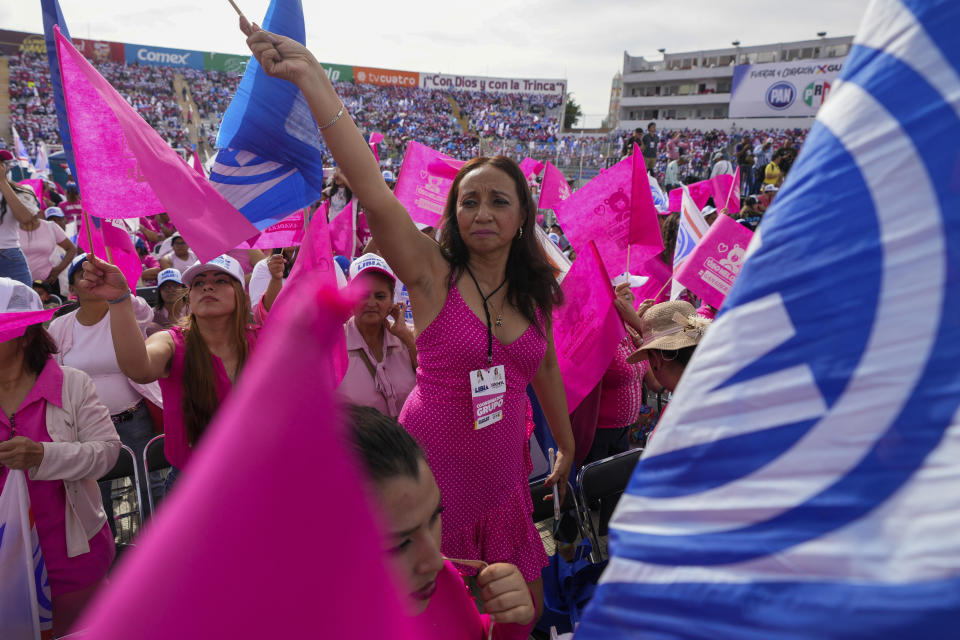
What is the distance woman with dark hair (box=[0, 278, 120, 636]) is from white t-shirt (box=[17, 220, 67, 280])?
4556 mm

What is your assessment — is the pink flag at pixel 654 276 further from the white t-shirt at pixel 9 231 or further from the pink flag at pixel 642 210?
the white t-shirt at pixel 9 231

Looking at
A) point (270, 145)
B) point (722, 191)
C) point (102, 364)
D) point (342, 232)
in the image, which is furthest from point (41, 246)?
point (722, 191)

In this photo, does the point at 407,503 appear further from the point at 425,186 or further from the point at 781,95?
the point at 781,95

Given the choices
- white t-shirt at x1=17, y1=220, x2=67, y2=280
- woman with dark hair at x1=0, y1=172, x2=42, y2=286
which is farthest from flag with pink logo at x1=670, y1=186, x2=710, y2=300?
white t-shirt at x1=17, y1=220, x2=67, y2=280

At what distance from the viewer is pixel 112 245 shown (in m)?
2.64

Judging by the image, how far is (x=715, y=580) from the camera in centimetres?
69

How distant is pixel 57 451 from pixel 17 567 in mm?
367

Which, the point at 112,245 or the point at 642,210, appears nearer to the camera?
the point at 112,245

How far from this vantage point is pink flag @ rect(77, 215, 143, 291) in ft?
7.64

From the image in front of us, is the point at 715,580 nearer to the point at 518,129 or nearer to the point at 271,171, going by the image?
the point at 271,171

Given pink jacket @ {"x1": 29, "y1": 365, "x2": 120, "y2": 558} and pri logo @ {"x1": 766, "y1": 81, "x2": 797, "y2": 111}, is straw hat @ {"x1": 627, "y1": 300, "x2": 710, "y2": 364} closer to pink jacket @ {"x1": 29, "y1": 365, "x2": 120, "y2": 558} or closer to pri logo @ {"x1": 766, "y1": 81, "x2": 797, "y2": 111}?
pink jacket @ {"x1": 29, "y1": 365, "x2": 120, "y2": 558}

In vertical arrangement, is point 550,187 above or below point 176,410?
above

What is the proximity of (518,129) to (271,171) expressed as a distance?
158 ft

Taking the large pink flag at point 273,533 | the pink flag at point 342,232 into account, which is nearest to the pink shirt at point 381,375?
the pink flag at point 342,232
